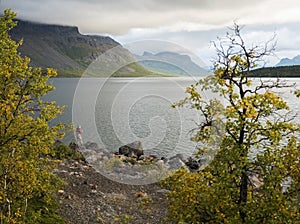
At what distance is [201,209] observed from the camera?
9828 mm

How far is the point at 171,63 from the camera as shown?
19.6 meters

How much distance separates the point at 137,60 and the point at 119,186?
8833mm

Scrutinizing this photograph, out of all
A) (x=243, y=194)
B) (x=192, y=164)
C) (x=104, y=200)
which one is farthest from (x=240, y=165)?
(x=192, y=164)

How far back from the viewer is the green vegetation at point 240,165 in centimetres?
886

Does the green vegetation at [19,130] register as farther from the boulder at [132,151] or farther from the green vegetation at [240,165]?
the boulder at [132,151]

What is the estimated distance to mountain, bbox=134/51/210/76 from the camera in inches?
639

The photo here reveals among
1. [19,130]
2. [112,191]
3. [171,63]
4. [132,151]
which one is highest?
[171,63]

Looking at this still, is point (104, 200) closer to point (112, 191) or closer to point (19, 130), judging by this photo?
point (112, 191)

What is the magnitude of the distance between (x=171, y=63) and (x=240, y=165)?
1160cm

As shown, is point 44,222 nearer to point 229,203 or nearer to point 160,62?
point 229,203

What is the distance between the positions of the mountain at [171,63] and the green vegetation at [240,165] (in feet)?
15.2

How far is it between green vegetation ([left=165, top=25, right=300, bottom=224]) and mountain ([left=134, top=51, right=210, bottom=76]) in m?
4.64

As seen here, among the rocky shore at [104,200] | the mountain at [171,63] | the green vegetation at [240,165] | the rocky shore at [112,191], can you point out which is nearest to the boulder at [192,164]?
the rocky shore at [112,191]

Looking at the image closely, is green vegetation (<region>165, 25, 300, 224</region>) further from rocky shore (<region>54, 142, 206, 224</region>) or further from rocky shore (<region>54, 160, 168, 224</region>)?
rocky shore (<region>54, 160, 168, 224</region>)
